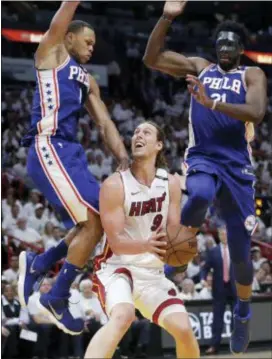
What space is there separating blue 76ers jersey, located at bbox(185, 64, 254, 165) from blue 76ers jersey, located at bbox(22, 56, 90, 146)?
0.99 m

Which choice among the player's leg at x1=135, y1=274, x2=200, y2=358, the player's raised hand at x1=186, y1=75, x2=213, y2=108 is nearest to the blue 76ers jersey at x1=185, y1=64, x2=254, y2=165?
the player's raised hand at x1=186, y1=75, x2=213, y2=108

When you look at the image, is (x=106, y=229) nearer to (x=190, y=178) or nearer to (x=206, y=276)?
(x=190, y=178)

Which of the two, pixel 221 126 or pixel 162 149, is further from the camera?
pixel 221 126

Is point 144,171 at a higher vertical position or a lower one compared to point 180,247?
higher

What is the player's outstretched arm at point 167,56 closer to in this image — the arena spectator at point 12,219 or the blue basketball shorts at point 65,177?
the blue basketball shorts at point 65,177

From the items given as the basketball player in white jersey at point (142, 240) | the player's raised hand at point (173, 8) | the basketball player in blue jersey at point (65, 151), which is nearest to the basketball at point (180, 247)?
the basketball player in white jersey at point (142, 240)

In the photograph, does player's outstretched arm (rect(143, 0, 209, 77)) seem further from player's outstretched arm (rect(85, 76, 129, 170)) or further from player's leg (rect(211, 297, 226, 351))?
player's leg (rect(211, 297, 226, 351))

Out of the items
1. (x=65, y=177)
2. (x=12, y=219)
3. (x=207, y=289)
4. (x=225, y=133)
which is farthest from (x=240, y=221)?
(x=12, y=219)

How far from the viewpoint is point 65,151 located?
7.46 m

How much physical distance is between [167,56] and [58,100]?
109 centimetres

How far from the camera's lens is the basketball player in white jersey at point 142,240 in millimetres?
6914

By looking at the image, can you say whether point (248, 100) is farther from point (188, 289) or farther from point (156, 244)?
point (188, 289)

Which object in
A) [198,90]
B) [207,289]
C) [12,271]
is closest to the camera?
[198,90]

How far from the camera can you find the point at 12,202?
1557cm
